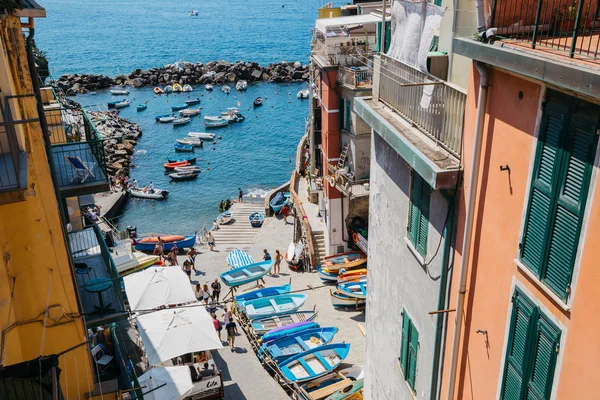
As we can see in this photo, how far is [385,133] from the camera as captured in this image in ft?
32.0

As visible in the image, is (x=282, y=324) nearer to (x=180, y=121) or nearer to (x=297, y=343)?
(x=297, y=343)

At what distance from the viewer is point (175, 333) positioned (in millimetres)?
19578

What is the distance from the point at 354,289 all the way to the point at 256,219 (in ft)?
55.7

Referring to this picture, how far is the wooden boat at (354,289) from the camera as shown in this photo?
25.5 meters

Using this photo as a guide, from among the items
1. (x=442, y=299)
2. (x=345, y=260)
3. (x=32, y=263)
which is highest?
(x=32, y=263)

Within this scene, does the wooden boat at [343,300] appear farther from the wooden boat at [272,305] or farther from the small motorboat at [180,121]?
the small motorboat at [180,121]

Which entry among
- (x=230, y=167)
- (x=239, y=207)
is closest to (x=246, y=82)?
(x=230, y=167)

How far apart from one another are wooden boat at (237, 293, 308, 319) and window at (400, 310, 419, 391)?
48.8 feet

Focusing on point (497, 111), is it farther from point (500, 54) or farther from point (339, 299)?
point (339, 299)

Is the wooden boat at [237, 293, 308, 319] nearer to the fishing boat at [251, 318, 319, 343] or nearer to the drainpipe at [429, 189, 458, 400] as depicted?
the fishing boat at [251, 318, 319, 343]

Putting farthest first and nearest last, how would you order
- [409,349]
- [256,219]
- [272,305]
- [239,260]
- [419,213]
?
[256,219] < [239,260] < [272,305] < [409,349] < [419,213]

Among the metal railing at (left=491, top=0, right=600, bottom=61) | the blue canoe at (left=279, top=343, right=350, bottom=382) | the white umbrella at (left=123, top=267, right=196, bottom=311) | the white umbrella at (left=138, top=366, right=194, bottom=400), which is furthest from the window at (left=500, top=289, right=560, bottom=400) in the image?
the white umbrella at (left=123, top=267, right=196, bottom=311)

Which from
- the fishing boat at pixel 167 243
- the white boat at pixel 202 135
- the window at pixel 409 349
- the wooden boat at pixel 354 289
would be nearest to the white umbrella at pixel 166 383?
the wooden boat at pixel 354 289

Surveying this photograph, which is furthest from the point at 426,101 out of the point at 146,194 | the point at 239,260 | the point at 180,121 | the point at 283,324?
the point at 180,121
